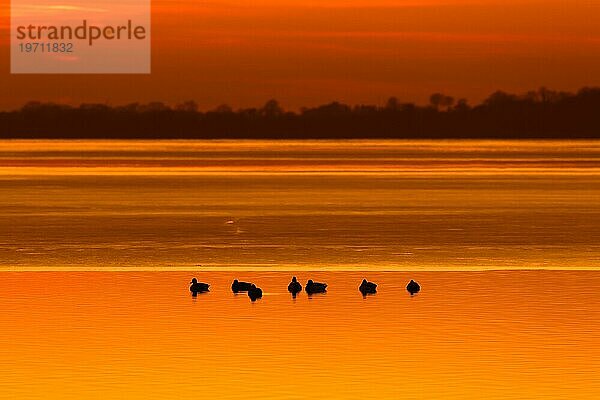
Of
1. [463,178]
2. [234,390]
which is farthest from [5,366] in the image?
[463,178]

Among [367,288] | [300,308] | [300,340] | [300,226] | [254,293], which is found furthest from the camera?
[300,226]

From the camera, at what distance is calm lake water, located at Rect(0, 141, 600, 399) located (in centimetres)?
1098

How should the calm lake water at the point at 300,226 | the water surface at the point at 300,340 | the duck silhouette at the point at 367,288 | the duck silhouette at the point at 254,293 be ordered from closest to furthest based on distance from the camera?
the water surface at the point at 300,340, the duck silhouette at the point at 254,293, the duck silhouette at the point at 367,288, the calm lake water at the point at 300,226

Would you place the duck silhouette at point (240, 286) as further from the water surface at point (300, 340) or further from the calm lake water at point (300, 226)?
the calm lake water at point (300, 226)

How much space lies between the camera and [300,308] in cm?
1496

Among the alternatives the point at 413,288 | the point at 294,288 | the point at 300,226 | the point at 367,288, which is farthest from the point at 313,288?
the point at 300,226

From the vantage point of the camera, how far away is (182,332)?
13258 mm

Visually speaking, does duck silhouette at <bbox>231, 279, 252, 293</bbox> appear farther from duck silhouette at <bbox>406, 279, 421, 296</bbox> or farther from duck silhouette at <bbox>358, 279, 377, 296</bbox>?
duck silhouette at <bbox>406, 279, 421, 296</bbox>

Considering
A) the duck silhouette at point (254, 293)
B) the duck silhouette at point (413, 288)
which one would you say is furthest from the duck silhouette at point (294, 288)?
the duck silhouette at point (413, 288)

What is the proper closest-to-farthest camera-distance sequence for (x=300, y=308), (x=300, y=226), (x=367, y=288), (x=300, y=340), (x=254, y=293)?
1. (x=300, y=340)
2. (x=300, y=308)
3. (x=254, y=293)
4. (x=367, y=288)
5. (x=300, y=226)

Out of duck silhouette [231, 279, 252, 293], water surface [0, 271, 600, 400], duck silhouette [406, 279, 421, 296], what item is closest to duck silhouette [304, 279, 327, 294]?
water surface [0, 271, 600, 400]

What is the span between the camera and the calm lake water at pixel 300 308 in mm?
10977

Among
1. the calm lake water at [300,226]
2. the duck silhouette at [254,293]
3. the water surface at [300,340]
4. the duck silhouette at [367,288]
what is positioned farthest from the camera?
the calm lake water at [300,226]

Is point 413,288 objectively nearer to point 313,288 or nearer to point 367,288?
point 367,288
